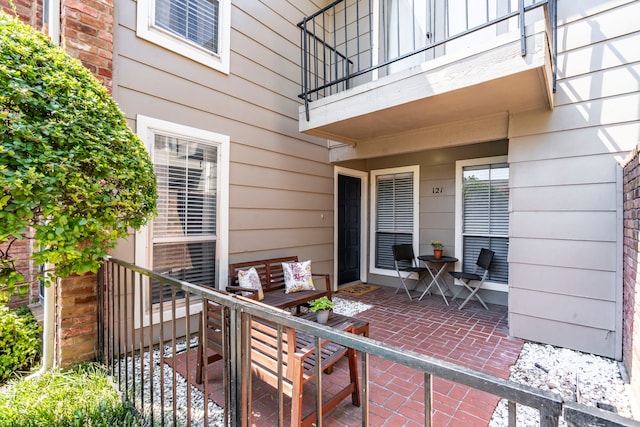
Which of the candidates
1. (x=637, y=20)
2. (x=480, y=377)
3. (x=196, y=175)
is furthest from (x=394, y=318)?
(x=637, y=20)

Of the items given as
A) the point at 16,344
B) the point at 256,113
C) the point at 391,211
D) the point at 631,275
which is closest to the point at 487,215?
the point at 391,211

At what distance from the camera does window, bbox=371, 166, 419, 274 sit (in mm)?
5516

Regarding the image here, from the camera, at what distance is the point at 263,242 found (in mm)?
4051

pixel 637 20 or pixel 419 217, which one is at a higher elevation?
pixel 637 20

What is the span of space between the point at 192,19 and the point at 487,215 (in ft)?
15.7

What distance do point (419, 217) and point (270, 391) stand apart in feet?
12.9

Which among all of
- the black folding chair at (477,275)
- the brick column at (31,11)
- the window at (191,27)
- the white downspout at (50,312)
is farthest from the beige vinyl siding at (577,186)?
the brick column at (31,11)

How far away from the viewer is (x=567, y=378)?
101 inches

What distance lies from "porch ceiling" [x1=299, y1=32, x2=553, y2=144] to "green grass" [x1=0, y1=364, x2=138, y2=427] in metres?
3.33

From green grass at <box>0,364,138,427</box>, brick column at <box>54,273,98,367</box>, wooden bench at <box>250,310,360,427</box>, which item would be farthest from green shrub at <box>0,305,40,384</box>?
Result: wooden bench at <box>250,310,360,427</box>

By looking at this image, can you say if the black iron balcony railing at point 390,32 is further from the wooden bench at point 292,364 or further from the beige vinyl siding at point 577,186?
the wooden bench at point 292,364

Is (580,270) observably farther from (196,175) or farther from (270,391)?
(196,175)

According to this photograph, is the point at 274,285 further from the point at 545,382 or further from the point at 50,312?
the point at 545,382

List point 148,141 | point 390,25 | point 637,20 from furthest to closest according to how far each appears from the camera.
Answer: point 390,25, point 148,141, point 637,20
